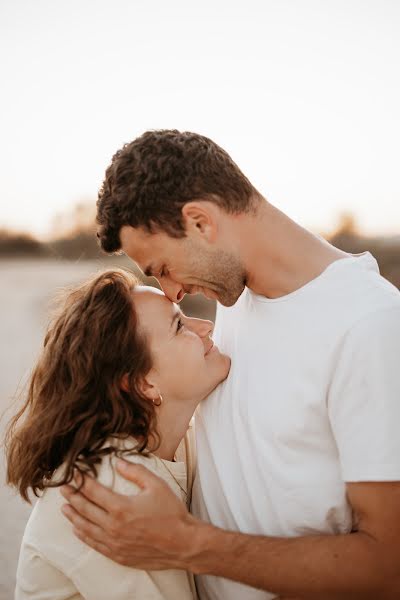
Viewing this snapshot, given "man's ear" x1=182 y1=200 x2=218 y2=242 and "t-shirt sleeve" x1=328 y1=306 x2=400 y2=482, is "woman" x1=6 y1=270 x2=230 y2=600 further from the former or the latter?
"t-shirt sleeve" x1=328 y1=306 x2=400 y2=482

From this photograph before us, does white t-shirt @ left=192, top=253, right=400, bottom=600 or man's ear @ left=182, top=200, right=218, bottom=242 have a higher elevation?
man's ear @ left=182, top=200, right=218, bottom=242

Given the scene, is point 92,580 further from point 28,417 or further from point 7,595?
point 7,595

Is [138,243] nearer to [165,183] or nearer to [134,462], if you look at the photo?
[165,183]

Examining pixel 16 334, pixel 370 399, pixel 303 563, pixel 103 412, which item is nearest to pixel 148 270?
pixel 103 412

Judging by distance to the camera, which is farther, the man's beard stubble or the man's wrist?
the man's beard stubble

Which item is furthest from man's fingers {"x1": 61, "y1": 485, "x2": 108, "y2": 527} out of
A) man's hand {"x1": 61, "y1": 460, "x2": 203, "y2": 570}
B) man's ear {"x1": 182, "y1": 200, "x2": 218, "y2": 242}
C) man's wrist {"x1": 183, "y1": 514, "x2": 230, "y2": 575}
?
man's ear {"x1": 182, "y1": 200, "x2": 218, "y2": 242}

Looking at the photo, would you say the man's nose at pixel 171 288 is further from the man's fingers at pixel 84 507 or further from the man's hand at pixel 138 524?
the man's fingers at pixel 84 507

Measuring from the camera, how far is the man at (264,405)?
1721mm

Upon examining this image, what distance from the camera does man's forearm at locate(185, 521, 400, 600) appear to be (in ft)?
5.70

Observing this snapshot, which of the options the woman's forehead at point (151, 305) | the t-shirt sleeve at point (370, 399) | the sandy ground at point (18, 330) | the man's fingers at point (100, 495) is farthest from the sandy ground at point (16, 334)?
the t-shirt sleeve at point (370, 399)

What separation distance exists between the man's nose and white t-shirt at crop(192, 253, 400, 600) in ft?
1.01

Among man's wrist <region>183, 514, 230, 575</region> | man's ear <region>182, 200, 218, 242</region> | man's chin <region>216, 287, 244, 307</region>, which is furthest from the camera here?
man's chin <region>216, 287, 244, 307</region>

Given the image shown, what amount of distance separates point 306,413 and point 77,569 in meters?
0.90

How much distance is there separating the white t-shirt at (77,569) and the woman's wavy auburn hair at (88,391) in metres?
0.10
